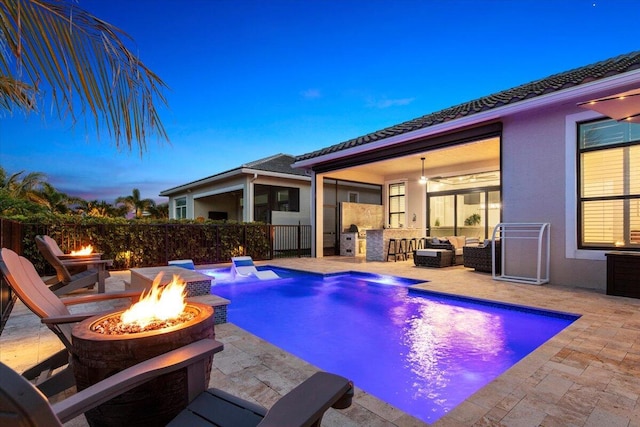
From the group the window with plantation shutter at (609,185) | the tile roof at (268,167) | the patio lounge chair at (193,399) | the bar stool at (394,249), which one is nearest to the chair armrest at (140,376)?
the patio lounge chair at (193,399)

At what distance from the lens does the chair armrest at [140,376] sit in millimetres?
1006

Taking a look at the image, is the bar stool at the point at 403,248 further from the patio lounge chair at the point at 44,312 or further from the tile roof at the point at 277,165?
the patio lounge chair at the point at 44,312

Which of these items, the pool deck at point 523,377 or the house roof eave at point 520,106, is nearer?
the pool deck at point 523,377

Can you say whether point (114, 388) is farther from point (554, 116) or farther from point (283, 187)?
point (283, 187)

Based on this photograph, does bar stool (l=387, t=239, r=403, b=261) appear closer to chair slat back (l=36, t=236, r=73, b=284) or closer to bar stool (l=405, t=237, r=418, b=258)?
bar stool (l=405, t=237, r=418, b=258)

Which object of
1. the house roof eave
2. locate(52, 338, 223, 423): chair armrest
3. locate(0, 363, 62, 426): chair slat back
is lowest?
locate(52, 338, 223, 423): chair armrest

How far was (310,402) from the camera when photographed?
109cm

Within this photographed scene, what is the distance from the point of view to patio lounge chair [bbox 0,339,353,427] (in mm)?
714

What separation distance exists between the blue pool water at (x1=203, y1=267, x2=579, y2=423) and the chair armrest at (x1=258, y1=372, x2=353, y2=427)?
1.63 metres

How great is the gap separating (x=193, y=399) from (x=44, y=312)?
48.6 inches

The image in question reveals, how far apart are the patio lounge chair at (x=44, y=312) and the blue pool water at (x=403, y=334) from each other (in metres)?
2.17

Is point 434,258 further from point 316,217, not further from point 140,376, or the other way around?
point 140,376

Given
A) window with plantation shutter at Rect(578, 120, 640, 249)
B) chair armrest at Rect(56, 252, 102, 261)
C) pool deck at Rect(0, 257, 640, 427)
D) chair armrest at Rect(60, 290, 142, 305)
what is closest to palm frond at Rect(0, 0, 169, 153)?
chair armrest at Rect(60, 290, 142, 305)

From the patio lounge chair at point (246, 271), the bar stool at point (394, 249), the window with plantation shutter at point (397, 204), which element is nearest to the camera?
the patio lounge chair at point (246, 271)
